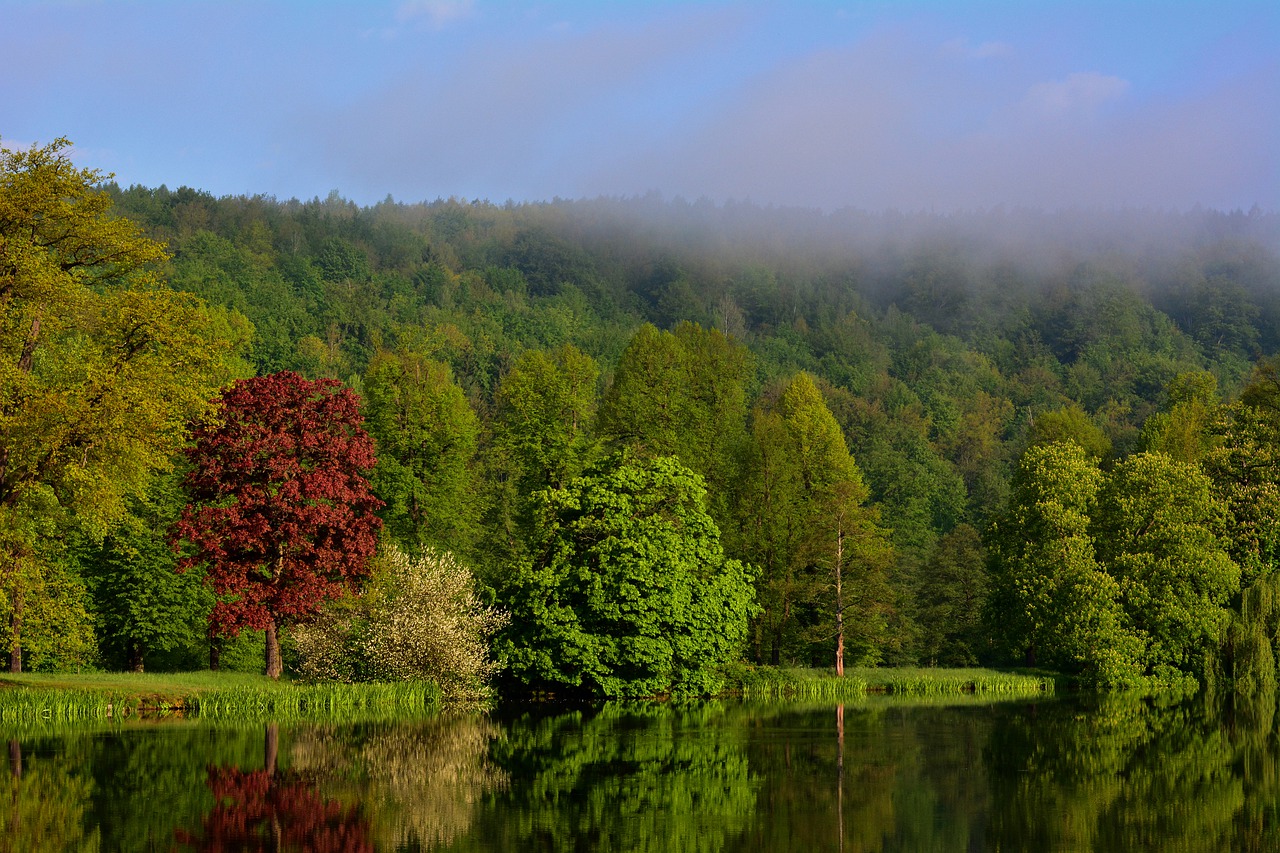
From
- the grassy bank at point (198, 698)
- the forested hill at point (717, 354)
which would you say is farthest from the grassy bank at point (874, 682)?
the grassy bank at point (198, 698)

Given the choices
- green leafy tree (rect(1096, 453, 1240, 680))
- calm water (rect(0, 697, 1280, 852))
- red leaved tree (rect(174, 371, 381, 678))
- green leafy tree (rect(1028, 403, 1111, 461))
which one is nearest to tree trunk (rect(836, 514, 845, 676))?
green leafy tree (rect(1096, 453, 1240, 680))

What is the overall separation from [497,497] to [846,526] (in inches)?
1066

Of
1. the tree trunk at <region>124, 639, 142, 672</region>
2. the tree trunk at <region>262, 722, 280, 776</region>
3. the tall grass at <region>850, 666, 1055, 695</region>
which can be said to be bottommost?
the tall grass at <region>850, 666, 1055, 695</region>

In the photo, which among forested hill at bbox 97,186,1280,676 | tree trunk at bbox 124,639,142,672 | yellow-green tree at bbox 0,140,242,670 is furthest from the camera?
forested hill at bbox 97,186,1280,676

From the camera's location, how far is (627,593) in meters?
51.3

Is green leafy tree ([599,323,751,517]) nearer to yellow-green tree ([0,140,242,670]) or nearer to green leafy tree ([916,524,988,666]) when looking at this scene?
green leafy tree ([916,524,988,666])

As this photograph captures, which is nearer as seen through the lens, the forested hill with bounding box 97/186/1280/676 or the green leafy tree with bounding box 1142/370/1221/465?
the forested hill with bounding box 97/186/1280/676

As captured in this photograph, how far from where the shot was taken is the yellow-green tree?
39062 mm

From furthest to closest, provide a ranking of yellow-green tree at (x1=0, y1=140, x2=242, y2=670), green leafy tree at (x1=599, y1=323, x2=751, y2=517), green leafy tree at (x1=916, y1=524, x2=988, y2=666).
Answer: green leafy tree at (x1=916, y1=524, x2=988, y2=666)
green leafy tree at (x1=599, y1=323, x2=751, y2=517)
yellow-green tree at (x1=0, y1=140, x2=242, y2=670)

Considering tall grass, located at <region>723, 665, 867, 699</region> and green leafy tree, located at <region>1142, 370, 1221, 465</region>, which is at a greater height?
green leafy tree, located at <region>1142, 370, 1221, 465</region>

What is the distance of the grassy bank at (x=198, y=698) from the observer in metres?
40.1

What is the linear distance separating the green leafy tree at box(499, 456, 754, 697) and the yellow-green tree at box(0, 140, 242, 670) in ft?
55.4

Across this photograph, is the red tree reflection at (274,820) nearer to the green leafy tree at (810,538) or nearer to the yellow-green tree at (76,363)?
the yellow-green tree at (76,363)

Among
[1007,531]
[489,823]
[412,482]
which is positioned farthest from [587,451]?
[489,823]
